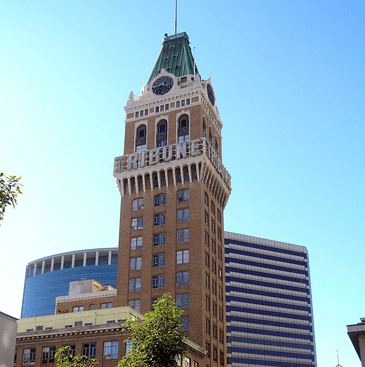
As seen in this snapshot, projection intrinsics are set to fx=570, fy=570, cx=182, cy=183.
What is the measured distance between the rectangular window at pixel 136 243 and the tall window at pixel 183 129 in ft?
70.7

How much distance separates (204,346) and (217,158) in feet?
130

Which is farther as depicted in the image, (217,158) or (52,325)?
(217,158)

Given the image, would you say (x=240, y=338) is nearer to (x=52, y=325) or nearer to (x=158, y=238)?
(x=158, y=238)

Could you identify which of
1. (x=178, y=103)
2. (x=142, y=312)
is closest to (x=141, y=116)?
(x=178, y=103)

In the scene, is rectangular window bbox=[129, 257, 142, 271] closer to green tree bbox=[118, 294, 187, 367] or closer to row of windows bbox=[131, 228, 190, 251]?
row of windows bbox=[131, 228, 190, 251]

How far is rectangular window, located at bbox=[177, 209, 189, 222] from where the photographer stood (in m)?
106

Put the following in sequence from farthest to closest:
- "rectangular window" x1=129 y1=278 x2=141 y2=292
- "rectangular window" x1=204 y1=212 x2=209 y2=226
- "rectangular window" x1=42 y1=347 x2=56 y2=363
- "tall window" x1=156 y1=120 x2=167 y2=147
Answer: "tall window" x1=156 y1=120 x2=167 y2=147, "rectangular window" x1=204 y1=212 x2=209 y2=226, "rectangular window" x1=129 y1=278 x2=141 y2=292, "rectangular window" x1=42 y1=347 x2=56 y2=363

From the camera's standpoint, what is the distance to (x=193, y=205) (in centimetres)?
10594

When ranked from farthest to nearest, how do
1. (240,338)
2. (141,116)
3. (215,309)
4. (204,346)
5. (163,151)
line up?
(240,338), (141,116), (163,151), (215,309), (204,346)

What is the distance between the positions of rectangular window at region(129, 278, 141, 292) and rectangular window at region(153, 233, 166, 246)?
741 cm

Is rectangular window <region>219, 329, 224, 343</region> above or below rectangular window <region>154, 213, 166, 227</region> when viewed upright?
below

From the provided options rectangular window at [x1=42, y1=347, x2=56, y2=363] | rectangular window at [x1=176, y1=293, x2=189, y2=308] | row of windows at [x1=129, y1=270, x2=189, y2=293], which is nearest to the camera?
rectangular window at [x1=42, y1=347, x2=56, y2=363]

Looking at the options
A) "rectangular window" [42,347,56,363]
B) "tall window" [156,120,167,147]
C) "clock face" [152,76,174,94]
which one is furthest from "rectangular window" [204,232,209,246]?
"rectangular window" [42,347,56,363]

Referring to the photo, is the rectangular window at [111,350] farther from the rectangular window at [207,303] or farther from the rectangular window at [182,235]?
the rectangular window at [182,235]
